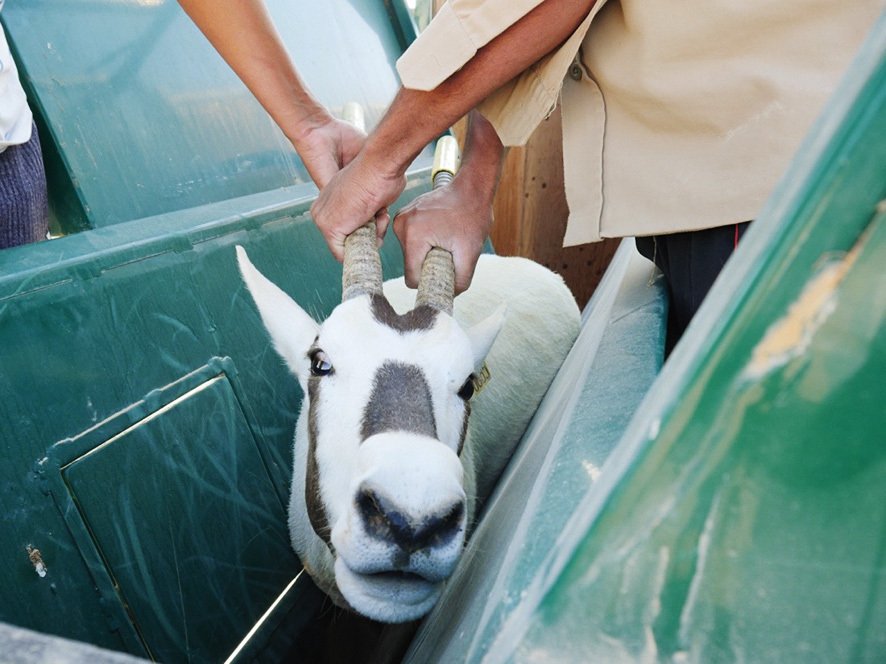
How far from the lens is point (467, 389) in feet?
6.07

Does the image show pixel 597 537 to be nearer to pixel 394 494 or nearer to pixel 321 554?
pixel 394 494

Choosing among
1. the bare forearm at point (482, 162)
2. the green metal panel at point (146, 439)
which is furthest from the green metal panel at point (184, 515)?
the bare forearm at point (482, 162)

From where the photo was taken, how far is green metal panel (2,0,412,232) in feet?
6.57

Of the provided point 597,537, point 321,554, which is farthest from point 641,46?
point 321,554

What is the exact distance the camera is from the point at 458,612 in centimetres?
128

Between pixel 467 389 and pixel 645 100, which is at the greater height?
pixel 645 100

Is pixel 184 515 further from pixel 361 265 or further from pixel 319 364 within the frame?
pixel 361 265

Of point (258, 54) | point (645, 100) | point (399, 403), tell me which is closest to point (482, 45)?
point (645, 100)

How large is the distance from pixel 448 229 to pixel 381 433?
0.88 metres

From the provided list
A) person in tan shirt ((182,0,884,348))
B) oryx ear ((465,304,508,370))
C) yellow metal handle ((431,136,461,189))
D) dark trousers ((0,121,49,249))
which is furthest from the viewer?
yellow metal handle ((431,136,461,189))

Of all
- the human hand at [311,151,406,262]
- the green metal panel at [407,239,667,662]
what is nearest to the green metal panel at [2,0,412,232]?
the human hand at [311,151,406,262]

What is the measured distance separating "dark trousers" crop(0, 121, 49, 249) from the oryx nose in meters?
1.42

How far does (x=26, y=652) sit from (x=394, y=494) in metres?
0.69

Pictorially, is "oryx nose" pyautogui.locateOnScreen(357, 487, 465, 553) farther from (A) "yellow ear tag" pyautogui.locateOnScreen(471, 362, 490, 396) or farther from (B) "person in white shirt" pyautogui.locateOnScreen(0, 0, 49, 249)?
(B) "person in white shirt" pyautogui.locateOnScreen(0, 0, 49, 249)
